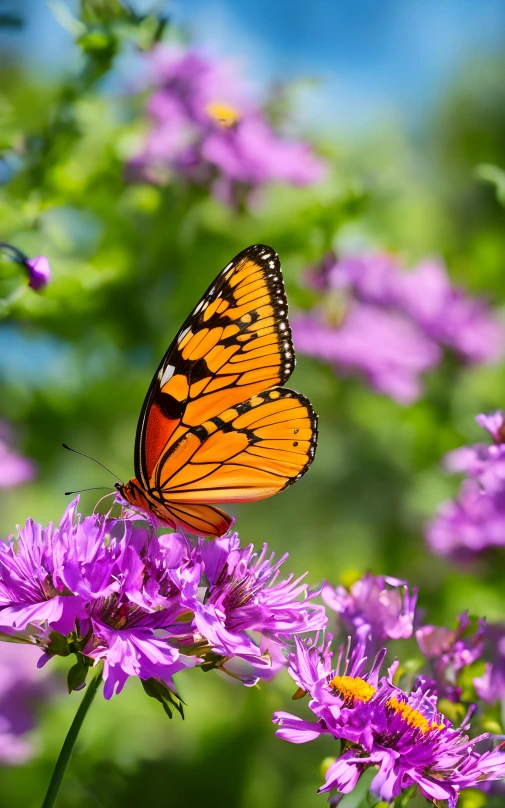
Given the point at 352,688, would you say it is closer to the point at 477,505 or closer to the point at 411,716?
the point at 411,716

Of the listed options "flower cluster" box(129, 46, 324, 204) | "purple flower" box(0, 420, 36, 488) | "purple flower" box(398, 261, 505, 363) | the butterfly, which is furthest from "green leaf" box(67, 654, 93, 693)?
"purple flower" box(398, 261, 505, 363)

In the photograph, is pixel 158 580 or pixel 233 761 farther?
pixel 233 761

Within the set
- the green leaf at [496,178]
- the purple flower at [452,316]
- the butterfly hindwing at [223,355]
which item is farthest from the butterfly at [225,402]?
the purple flower at [452,316]

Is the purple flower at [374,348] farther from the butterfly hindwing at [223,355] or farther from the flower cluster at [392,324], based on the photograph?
the butterfly hindwing at [223,355]

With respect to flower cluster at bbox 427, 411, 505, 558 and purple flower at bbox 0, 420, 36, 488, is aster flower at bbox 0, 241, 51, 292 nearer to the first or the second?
flower cluster at bbox 427, 411, 505, 558

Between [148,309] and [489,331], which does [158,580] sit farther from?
[489,331]

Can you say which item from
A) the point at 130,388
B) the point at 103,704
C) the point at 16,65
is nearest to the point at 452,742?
the point at 103,704

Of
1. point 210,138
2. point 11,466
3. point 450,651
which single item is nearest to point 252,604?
point 450,651

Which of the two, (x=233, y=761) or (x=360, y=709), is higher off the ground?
(x=360, y=709)
